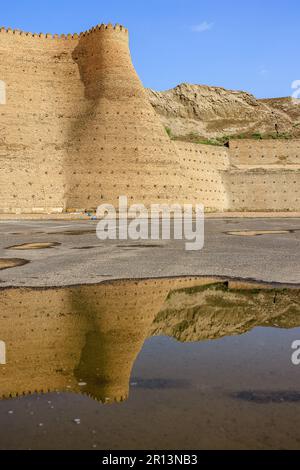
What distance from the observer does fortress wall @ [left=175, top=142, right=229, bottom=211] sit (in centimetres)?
4956

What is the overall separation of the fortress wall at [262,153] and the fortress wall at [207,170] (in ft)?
5.36

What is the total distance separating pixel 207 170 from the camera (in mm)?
52062

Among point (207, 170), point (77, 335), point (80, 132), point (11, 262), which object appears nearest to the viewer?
point (77, 335)

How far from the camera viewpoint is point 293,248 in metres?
12.5

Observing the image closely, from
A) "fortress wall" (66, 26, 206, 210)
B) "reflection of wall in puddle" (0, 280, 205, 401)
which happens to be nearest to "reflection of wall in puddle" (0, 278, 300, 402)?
"reflection of wall in puddle" (0, 280, 205, 401)

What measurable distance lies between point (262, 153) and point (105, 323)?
176 feet

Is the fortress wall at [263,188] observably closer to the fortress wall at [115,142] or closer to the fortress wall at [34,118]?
the fortress wall at [115,142]

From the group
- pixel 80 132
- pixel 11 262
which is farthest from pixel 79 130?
pixel 11 262

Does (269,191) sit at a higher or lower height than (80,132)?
lower

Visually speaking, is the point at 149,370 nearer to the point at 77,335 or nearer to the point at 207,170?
the point at 77,335

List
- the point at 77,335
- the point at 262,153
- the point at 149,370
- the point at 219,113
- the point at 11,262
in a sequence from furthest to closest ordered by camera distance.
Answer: the point at 219,113, the point at 262,153, the point at 11,262, the point at 77,335, the point at 149,370

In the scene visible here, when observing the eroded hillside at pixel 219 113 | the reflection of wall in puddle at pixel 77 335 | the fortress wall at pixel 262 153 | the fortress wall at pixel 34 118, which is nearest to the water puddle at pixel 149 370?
the reflection of wall in puddle at pixel 77 335

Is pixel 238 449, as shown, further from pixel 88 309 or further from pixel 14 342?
pixel 88 309

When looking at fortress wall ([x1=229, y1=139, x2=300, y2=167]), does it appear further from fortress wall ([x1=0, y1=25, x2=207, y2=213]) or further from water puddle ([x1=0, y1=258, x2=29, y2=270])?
water puddle ([x1=0, y1=258, x2=29, y2=270])
